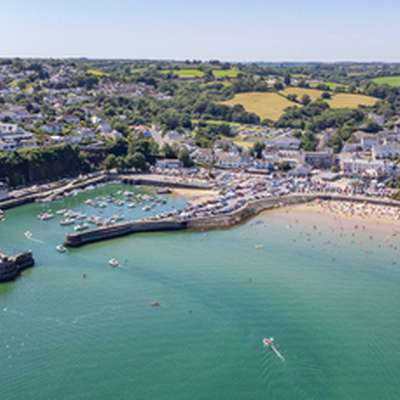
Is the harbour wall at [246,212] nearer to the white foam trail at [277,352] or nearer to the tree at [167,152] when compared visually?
the white foam trail at [277,352]

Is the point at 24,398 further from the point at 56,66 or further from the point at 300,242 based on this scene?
the point at 56,66

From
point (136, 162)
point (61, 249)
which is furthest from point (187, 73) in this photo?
point (61, 249)

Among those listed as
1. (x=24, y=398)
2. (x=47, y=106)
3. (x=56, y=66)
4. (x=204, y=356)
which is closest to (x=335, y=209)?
(x=204, y=356)

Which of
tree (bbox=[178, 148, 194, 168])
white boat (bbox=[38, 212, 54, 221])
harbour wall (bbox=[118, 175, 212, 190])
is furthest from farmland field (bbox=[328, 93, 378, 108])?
white boat (bbox=[38, 212, 54, 221])

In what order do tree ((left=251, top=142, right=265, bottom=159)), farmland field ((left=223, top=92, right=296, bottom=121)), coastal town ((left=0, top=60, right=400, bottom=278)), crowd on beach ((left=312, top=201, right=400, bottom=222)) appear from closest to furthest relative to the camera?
crowd on beach ((left=312, top=201, right=400, bottom=222)) < coastal town ((left=0, top=60, right=400, bottom=278)) < tree ((left=251, top=142, right=265, bottom=159)) < farmland field ((left=223, top=92, right=296, bottom=121))

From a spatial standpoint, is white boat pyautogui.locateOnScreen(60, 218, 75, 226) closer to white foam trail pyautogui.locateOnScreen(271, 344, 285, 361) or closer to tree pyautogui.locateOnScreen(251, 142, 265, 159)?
white foam trail pyautogui.locateOnScreen(271, 344, 285, 361)

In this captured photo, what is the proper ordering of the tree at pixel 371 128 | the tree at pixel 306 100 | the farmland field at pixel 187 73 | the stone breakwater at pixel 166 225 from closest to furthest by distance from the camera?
the stone breakwater at pixel 166 225 < the tree at pixel 371 128 < the tree at pixel 306 100 < the farmland field at pixel 187 73

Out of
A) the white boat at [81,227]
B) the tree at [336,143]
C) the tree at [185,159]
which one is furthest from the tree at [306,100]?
the white boat at [81,227]
